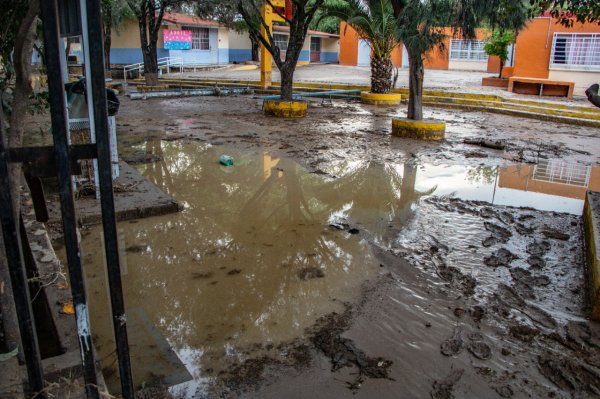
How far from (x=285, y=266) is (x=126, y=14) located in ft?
90.3

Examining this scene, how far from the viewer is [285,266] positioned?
4.52 m

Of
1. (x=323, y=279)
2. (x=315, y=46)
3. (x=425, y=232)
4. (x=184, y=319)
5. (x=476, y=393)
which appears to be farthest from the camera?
(x=315, y=46)

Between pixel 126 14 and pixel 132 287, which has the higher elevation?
pixel 126 14

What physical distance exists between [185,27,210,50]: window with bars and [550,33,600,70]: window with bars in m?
21.7

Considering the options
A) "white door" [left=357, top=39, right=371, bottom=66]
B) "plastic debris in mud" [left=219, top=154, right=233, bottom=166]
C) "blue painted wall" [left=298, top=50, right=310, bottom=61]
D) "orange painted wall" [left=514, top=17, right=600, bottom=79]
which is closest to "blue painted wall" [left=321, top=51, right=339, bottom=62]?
"blue painted wall" [left=298, top=50, right=310, bottom=61]

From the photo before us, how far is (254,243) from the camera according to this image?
197 inches

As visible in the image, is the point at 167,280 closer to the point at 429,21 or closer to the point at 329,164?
the point at 329,164

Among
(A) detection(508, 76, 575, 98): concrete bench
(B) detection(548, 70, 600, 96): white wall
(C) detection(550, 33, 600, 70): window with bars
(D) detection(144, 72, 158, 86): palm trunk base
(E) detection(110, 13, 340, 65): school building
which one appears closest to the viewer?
(C) detection(550, 33, 600, 70): window with bars

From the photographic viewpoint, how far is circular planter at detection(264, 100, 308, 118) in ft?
44.1

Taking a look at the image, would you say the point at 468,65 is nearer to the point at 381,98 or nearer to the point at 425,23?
the point at 381,98

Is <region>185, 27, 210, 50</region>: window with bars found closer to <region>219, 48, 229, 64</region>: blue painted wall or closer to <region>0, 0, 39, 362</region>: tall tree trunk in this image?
<region>219, 48, 229, 64</region>: blue painted wall

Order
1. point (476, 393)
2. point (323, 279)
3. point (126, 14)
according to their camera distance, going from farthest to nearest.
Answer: point (126, 14) → point (323, 279) → point (476, 393)

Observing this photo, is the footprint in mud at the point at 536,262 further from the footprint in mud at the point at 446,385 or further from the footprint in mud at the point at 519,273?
→ the footprint in mud at the point at 446,385

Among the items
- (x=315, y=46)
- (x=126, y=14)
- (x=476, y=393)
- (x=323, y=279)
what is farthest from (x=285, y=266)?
(x=315, y=46)
